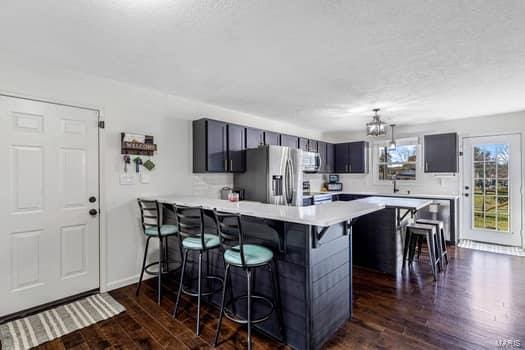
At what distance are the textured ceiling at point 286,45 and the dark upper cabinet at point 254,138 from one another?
0.85m

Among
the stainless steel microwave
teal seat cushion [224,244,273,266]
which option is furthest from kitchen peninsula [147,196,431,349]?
the stainless steel microwave

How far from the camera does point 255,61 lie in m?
2.56

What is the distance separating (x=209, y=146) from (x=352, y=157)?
12.7ft

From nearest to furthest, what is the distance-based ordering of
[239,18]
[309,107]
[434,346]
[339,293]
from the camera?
[239,18]
[434,346]
[339,293]
[309,107]

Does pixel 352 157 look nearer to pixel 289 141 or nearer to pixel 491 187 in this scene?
pixel 289 141

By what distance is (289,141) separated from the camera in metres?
5.12

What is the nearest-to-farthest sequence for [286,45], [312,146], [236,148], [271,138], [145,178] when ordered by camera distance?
[286,45], [145,178], [236,148], [271,138], [312,146]

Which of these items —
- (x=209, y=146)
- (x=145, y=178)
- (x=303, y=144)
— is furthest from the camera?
(x=303, y=144)

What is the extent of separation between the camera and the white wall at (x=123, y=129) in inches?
103

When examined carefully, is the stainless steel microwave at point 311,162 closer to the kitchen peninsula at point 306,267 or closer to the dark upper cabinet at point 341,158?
the dark upper cabinet at point 341,158

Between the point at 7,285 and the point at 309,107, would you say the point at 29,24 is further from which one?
the point at 309,107

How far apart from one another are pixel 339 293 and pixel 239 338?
914 millimetres

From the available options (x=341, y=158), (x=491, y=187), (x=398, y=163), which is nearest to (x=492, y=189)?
(x=491, y=187)

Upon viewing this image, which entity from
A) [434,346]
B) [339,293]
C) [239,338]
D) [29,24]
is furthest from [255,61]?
[434,346]
